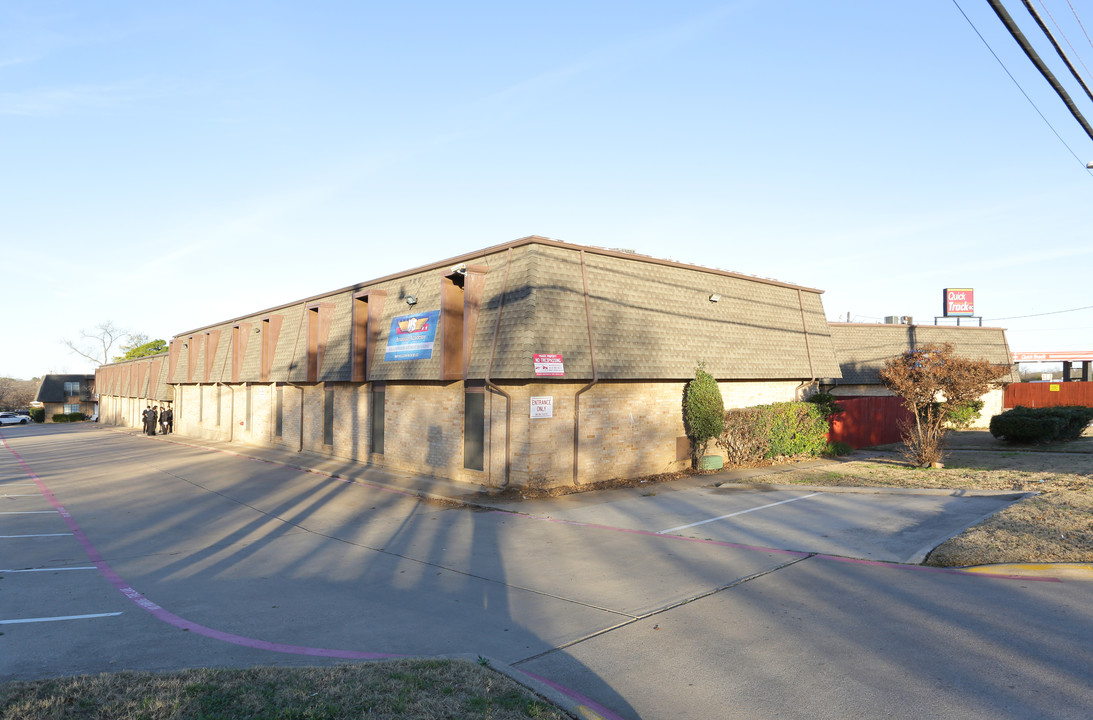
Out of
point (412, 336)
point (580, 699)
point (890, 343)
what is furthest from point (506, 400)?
point (890, 343)

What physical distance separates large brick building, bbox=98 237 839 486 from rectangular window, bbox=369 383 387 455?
7 cm

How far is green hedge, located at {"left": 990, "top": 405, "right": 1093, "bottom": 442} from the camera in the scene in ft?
75.9

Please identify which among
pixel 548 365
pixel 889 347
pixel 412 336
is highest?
pixel 889 347

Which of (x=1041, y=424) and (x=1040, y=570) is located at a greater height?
(x=1041, y=424)

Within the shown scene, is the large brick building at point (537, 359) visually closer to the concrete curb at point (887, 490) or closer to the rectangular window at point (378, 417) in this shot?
the rectangular window at point (378, 417)

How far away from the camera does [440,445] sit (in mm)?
18250

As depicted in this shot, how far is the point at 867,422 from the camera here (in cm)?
2556

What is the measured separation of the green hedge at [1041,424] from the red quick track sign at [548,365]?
1918 centimetres

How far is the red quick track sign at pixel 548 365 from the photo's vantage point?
14.6 meters

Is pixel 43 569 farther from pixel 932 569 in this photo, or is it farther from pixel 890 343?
pixel 890 343

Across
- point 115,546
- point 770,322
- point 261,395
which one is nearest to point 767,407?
point 770,322

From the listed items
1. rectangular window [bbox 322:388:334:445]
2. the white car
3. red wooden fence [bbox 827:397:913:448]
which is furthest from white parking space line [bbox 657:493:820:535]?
the white car

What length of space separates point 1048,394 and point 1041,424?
59.4 ft

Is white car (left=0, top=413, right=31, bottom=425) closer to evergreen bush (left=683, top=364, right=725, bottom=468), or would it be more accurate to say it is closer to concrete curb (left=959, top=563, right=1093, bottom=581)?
evergreen bush (left=683, top=364, right=725, bottom=468)
